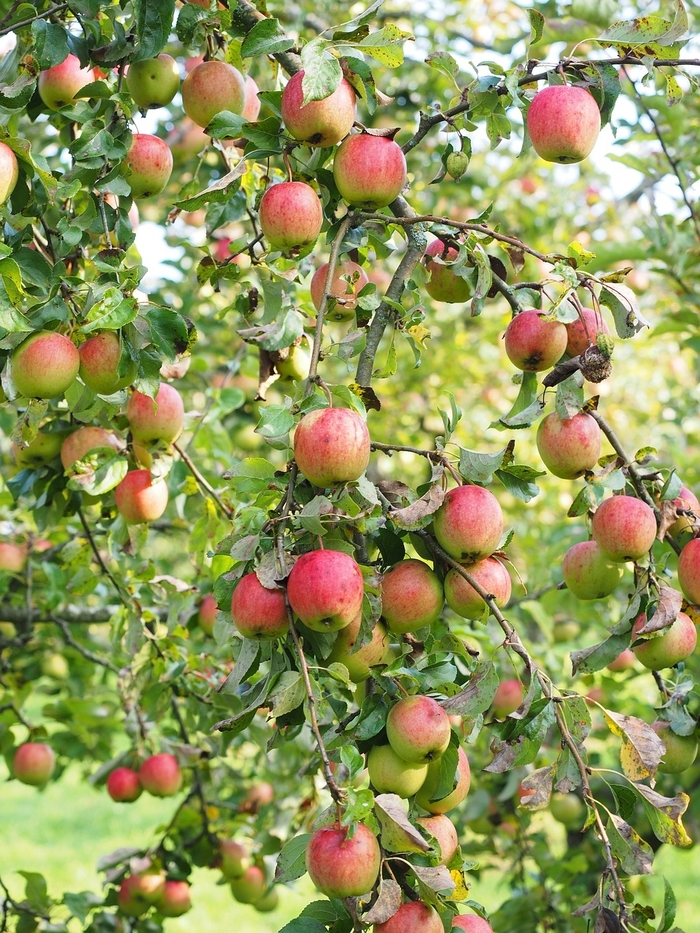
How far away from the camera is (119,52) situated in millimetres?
1486

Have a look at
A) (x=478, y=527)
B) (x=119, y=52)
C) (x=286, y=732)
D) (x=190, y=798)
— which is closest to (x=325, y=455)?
(x=478, y=527)

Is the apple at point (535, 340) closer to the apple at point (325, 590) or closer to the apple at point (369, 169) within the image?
the apple at point (369, 169)

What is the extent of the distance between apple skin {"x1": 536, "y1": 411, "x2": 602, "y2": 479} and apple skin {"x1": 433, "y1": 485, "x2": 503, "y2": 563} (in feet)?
0.60

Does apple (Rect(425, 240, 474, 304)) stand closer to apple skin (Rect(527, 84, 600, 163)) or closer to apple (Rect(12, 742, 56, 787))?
apple skin (Rect(527, 84, 600, 163))

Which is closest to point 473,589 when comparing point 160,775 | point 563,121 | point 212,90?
point 563,121

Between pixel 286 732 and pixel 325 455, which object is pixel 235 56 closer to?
pixel 325 455

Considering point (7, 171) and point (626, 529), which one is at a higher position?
point (7, 171)

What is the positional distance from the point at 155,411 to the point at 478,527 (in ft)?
2.22

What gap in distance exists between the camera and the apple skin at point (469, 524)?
125 cm

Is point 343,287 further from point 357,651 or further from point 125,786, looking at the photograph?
point 125,786

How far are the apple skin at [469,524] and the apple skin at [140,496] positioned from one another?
27.5 inches

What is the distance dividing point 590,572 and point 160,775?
123cm

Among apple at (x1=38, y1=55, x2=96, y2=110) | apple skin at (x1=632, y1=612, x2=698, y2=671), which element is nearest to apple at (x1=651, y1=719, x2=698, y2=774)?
apple skin at (x1=632, y1=612, x2=698, y2=671)

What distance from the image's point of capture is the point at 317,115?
1.28 metres
